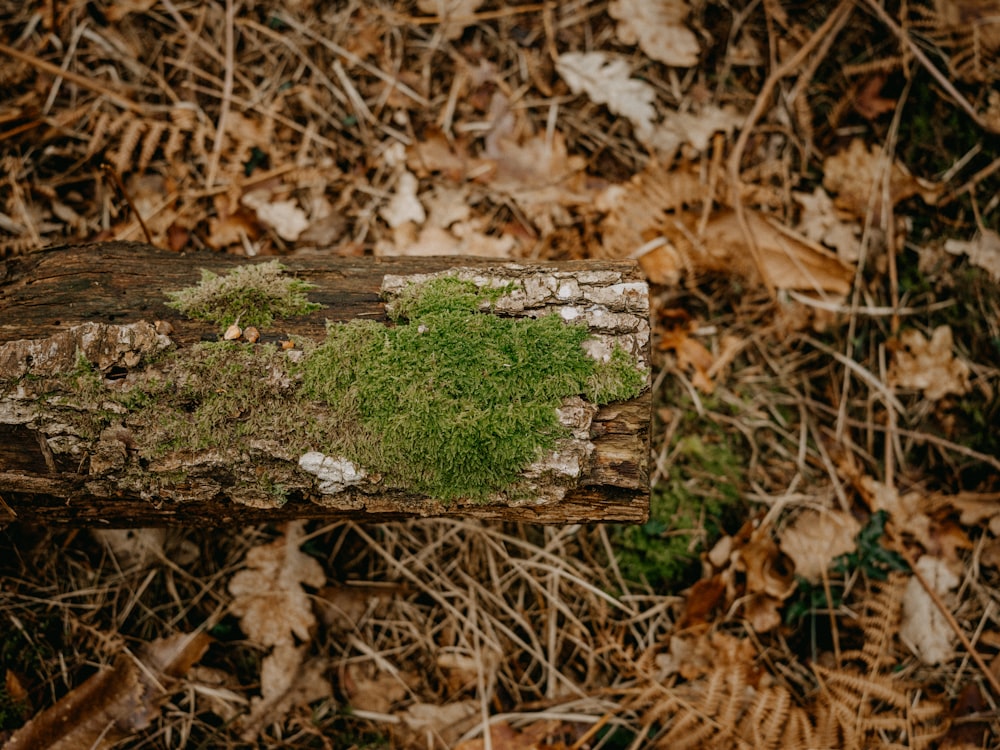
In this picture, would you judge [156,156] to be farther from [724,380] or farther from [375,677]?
[724,380]

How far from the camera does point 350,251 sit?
300cm

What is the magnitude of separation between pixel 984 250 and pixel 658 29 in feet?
6.72

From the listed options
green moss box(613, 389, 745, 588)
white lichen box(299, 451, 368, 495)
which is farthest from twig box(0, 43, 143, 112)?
green moss box(613, 389, 745, 588)

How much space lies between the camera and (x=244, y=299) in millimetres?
1788

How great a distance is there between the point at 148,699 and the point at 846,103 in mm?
4415

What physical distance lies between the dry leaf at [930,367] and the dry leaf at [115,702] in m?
3.50

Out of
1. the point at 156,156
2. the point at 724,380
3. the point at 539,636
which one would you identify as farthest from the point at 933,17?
the point at 156,156

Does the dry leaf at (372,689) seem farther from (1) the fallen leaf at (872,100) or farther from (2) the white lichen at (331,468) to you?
(1) the fallen leaf at (872,100)

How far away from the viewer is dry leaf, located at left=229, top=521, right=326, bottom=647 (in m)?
2.53

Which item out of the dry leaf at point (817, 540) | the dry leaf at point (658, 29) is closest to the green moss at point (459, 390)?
the dry leaf at point (817, 540)

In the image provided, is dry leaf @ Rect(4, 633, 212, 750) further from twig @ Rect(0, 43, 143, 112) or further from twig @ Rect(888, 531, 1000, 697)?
twig @ Rect(888, 531, 1000, 697)

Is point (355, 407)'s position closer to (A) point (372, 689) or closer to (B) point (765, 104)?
(A) point (372, 689)

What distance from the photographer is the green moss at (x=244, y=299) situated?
5.81ft

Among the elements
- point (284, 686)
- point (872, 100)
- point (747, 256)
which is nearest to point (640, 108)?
point (747, 256)
